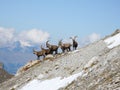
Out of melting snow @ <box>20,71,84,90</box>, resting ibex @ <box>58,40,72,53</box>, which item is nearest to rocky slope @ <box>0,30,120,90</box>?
melting snow @ <box>20,71,84,90</box>

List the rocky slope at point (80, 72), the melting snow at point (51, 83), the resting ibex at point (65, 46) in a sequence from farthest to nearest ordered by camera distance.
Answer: the resting ibex at point (65, 46), the melting snow at point (51, 83), the rocky slope at point (80, 72)

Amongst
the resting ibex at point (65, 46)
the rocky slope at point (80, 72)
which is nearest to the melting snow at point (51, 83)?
the rocky slope at point (80, 72)

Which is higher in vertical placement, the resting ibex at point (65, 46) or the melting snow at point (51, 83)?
the resting ibex at point (65, 46)

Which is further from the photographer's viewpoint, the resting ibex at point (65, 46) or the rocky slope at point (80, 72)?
the resting ibex at point (65, 46)

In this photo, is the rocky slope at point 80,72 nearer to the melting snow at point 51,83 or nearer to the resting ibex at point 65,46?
the melting snow at point 51,83

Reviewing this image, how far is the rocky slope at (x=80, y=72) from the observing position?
29016 millimetres

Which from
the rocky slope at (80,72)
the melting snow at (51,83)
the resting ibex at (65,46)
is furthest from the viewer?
the resting ibex at (65,46)

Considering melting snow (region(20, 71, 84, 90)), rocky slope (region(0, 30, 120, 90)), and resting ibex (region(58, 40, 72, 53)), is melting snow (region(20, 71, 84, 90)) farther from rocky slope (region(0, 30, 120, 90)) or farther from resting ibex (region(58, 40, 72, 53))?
resting ibex (region(58, 40, 72, 53))

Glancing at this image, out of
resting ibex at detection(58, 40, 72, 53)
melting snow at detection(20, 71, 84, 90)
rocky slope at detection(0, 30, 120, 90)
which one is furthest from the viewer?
resting ibex at detection(58, 40, 72, 53)

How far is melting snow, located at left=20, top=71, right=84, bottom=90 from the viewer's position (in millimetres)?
36406

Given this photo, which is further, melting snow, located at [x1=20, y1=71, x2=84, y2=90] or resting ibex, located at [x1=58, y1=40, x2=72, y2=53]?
resting ibex, located at [x1=58, y1=40, x2=72, y2=53]

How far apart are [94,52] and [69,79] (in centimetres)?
794

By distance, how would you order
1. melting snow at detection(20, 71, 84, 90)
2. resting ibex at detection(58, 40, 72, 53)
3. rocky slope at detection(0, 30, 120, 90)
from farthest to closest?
resting ibex at detection(58, 40, 72, 53) < melting snow at detection(20, 71, 84, 90) < rocky slope at detection(0, 30, 120, 90)

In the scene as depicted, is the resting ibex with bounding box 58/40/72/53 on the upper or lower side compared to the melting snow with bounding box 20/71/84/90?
upper
